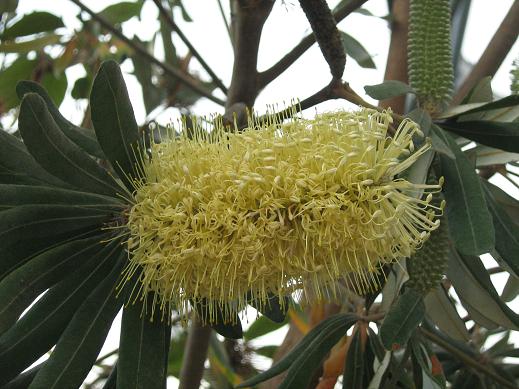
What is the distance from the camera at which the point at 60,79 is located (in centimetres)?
263

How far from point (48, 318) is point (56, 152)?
29cm

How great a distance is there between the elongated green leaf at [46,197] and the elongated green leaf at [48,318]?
9cm

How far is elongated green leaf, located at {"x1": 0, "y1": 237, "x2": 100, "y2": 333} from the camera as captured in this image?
1195mm

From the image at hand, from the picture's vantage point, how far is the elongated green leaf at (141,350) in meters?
1.26

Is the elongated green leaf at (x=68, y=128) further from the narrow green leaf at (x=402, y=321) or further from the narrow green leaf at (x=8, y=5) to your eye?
the narrow green leaf at (x=8, y=5)

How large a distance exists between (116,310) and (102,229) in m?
0.15

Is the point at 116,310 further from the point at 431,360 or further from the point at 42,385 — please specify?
the point at 431,360

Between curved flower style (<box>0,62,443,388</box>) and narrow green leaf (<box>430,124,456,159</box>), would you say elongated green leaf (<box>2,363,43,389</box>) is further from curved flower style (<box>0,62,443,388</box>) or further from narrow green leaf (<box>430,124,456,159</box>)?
narrow green leaf (<box>430,124,456,159</box>)

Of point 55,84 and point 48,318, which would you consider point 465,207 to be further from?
point 55,84

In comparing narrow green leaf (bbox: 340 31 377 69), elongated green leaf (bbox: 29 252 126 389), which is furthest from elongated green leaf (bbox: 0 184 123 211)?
narrow green leaf (bbox: 340 31 377 69)

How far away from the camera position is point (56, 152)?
1236 mm

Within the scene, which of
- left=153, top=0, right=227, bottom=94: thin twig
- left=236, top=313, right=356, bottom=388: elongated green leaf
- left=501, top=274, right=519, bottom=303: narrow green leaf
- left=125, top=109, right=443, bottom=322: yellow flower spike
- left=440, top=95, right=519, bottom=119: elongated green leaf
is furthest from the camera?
left=153, top=0, right=227, bottom=94: thin twig

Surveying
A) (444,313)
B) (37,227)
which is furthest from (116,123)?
(444,313)

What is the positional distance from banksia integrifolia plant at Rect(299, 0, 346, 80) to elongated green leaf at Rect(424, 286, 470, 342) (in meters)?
0.54
